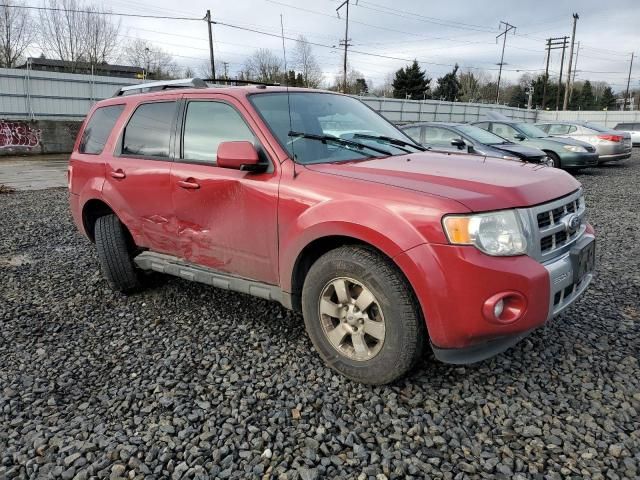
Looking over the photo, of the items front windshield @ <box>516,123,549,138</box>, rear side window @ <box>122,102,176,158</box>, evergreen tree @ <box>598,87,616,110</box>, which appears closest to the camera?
rear side window @ <box>122,102,176,158</box>

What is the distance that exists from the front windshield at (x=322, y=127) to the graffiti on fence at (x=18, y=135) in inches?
757

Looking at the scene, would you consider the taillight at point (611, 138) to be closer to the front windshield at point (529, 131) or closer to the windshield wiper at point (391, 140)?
the front windshield at point (529, 131)

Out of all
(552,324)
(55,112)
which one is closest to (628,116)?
(55,112)

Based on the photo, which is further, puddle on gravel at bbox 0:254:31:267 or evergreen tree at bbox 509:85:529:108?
evergreen tree at bbox 509:85:529:108

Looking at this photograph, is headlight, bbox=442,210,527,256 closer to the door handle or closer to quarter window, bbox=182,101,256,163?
quarter window, bbox=182,101,256,163

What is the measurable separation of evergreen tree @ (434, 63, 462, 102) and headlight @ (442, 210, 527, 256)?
6571 centimetres

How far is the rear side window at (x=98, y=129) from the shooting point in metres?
4.34

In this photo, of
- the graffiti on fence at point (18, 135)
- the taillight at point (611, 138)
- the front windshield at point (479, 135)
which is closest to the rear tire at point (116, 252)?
the front windshield at point (479, 135)

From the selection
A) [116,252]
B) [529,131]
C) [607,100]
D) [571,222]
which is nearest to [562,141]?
[529,131]

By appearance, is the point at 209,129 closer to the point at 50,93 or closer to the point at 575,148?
the point at 575,148

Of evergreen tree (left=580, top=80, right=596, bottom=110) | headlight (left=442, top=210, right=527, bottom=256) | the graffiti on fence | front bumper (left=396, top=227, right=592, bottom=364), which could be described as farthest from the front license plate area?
evergreen tree (left=580, top=80, right=596, bottom=110)

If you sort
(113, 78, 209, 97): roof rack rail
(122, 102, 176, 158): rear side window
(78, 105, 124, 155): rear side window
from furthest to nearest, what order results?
(78, 105, 124, 155): rear side window → (113, 78, 209, 97): roof rack rail → (122, 102, 176, 158): rear side window

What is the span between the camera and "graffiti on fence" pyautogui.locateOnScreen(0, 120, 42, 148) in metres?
18.6

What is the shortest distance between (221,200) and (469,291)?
1.75 meters
